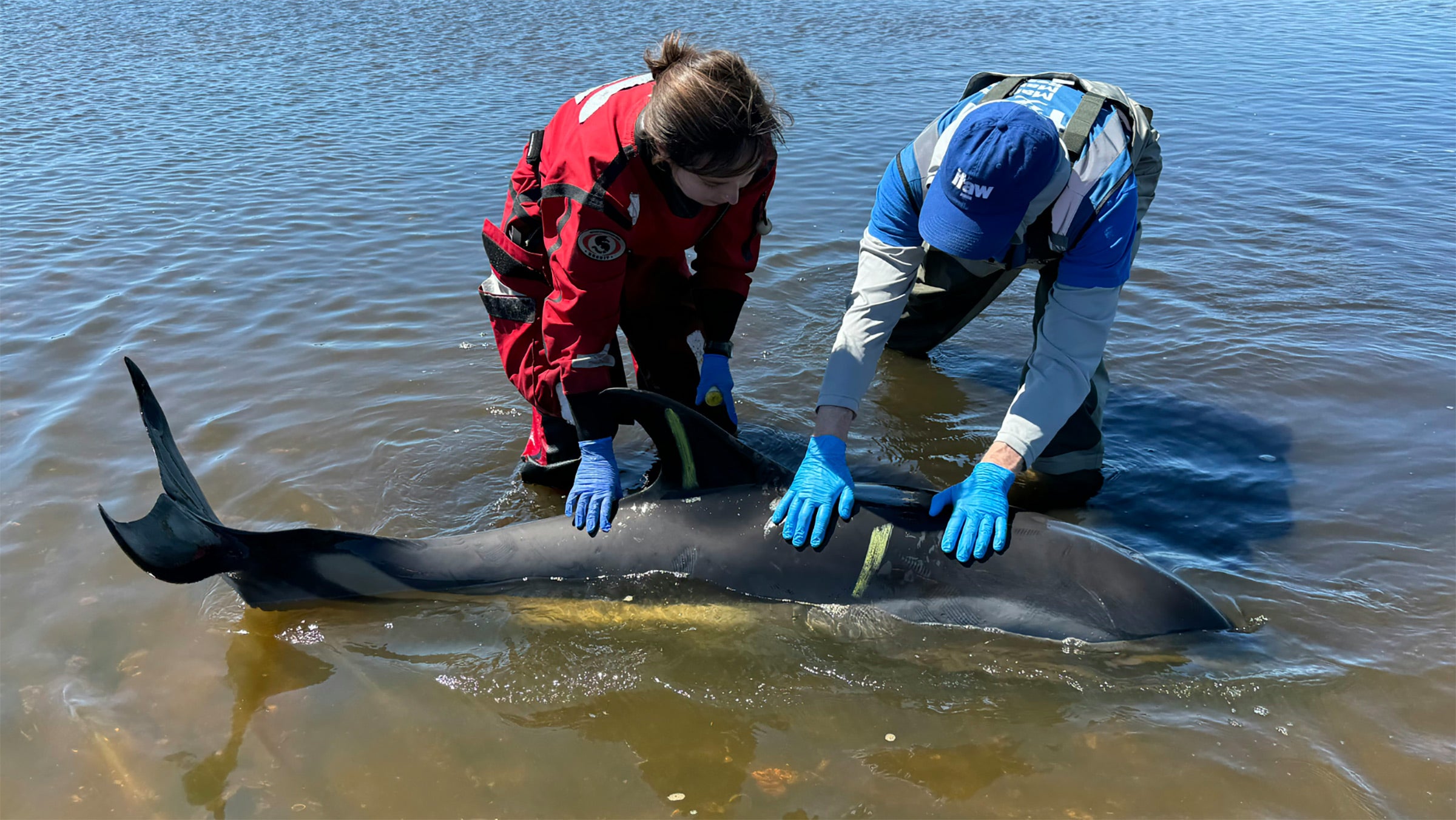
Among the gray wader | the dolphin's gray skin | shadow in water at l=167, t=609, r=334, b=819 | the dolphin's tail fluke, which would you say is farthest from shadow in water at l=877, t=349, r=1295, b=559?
the dolphin's tail fluke

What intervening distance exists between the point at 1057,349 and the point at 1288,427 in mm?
2263

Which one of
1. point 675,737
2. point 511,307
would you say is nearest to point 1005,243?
point 675,737

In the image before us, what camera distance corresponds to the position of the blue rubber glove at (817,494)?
370 centimetres

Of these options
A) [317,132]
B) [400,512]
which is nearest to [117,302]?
[400,512]

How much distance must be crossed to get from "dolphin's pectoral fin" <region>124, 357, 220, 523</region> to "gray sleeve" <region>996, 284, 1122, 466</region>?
2993 millimetres

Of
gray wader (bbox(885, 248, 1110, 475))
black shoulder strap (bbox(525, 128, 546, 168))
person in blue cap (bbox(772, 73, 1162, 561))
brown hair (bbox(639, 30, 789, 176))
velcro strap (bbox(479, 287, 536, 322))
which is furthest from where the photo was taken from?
gray wader (bbox(885, 248, 1110, 475))

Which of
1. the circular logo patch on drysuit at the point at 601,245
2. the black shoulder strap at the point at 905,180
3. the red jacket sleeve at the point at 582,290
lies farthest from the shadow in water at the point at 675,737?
the black shoulder strap at the point at 905,180

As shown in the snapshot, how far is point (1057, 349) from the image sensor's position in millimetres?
3781

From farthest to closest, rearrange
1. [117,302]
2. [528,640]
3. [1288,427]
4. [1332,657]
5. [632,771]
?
1. [117,302]
2. [1288,427]
3. [528,640]
4. [1332,657]
5. [632,771]

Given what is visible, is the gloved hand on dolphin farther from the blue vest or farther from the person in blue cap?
the blue vest

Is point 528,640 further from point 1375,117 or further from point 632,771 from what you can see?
point 1375,117

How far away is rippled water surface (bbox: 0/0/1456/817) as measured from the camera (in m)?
3.19

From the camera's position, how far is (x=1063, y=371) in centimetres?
375

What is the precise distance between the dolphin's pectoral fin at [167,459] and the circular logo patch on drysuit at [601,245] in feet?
5.07
